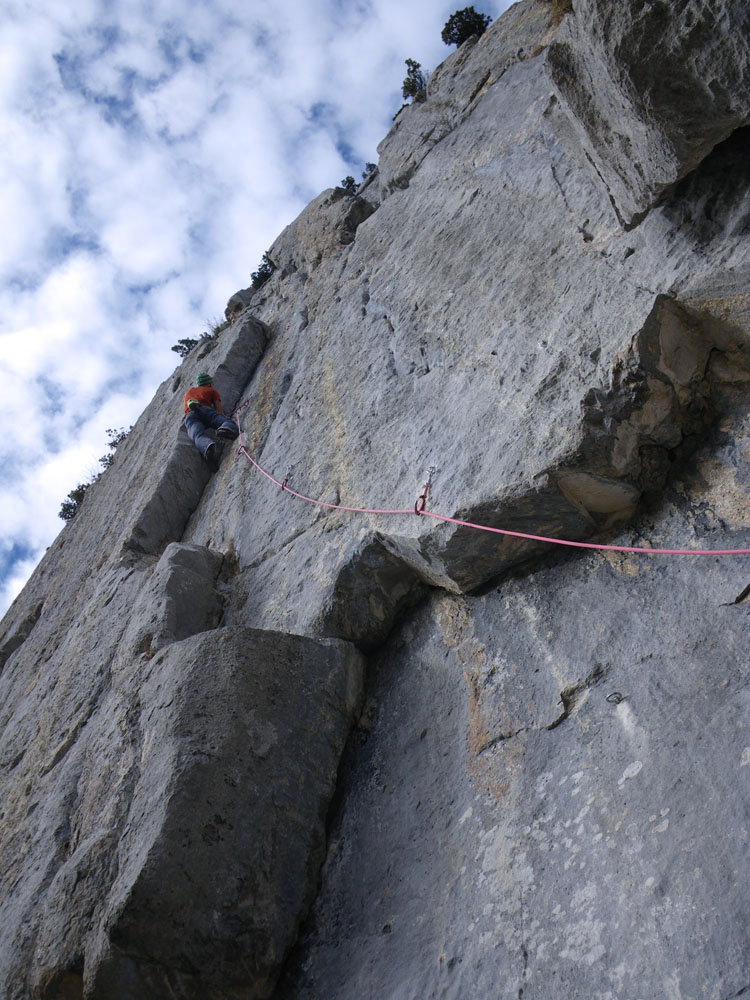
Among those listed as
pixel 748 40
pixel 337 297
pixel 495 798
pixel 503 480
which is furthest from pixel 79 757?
pixel 748 40

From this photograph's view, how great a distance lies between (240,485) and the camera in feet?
20.4

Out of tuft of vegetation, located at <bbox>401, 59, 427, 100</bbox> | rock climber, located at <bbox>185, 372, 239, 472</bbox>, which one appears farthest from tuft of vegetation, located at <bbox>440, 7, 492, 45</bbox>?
rock climber, located at <bbox>185, 372, 239, 472</bbox>

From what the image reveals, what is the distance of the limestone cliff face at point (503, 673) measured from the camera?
2.46 m

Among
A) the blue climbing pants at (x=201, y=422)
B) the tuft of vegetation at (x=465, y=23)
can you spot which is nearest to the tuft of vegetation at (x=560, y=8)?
the blue climbing pants at (x=201, y=422)

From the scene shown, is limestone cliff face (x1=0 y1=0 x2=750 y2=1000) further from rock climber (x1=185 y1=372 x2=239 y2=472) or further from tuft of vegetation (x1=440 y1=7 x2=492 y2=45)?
tuft of vegetation (x1=440 y1=7 x2=492 y2=45)

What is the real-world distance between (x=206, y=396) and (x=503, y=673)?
559 centimetres

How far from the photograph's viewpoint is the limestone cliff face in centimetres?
246

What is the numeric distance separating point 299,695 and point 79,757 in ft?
5.44

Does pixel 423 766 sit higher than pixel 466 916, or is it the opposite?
pixel 423 766

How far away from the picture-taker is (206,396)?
25.9ft

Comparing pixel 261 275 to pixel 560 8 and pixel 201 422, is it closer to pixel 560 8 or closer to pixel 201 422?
pixel 201 422

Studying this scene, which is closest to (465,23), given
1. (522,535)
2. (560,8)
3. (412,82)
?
(412,82)

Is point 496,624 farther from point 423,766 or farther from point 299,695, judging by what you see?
point 299,695

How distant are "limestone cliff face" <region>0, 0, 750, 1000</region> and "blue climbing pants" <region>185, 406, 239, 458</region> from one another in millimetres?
3104
